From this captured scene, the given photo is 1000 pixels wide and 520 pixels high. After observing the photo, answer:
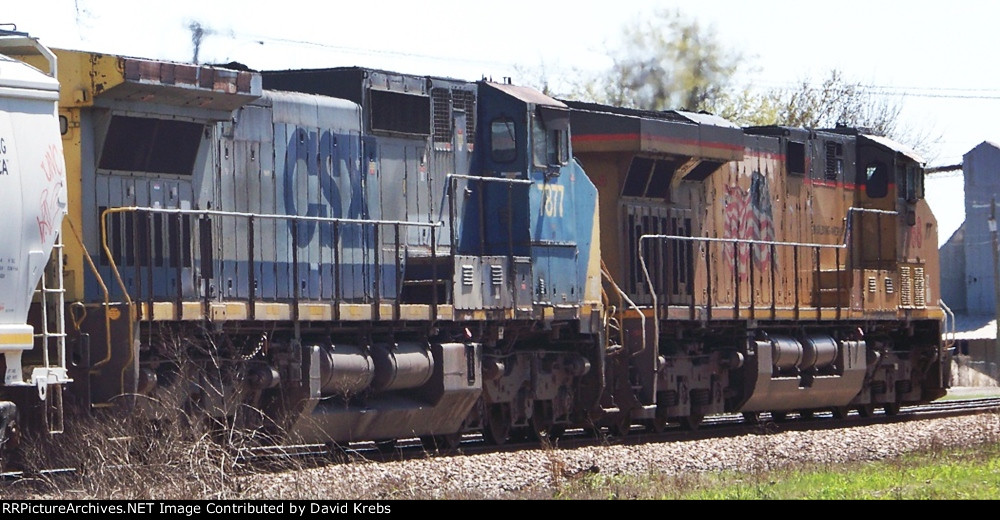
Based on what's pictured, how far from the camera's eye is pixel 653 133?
17547 millimetres

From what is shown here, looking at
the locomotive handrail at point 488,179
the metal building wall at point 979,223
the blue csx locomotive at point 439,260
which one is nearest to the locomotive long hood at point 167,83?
the blue csx locomotive at point 439,260

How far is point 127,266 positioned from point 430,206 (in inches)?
155

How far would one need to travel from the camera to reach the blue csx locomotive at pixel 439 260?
12117mm

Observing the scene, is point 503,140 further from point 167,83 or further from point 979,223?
point 979,223

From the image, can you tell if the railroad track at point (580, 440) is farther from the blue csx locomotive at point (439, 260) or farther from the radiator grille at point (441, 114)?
the radiator grille at point (441, 114)

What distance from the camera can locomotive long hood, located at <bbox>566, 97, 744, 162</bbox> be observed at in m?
17.4

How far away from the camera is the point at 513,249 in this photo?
15555 mm

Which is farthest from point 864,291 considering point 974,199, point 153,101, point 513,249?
point 974,199

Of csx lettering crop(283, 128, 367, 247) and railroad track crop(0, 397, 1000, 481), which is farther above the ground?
csx lettering crop(283, 128, 367, 247)

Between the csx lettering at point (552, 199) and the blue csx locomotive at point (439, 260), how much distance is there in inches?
1.1

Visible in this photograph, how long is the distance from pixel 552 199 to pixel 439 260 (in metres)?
1.70

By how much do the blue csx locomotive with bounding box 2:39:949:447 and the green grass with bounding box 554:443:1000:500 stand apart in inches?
124

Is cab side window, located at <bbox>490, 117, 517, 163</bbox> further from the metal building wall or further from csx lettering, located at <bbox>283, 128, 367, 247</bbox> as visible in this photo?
the metal building wall

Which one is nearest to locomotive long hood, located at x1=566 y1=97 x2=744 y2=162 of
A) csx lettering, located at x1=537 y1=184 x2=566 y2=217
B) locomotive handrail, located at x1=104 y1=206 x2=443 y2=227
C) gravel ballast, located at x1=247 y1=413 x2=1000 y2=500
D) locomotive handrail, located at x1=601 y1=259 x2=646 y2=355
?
locomotive handrail, located at x1=601 y1=259 x2=646 y2=355
